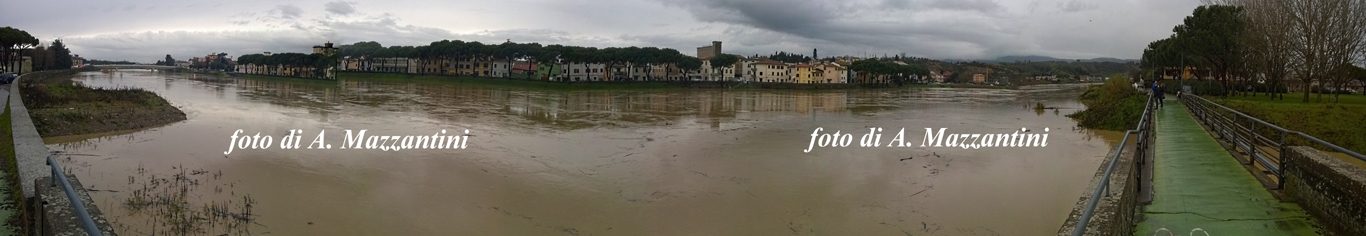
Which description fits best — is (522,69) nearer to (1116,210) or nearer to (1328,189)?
(1328,189)

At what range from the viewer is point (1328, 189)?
17.3ft

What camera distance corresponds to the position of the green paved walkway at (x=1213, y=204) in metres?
5.14

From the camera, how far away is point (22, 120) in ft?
51.5

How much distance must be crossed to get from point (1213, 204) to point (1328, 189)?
0.80 metres

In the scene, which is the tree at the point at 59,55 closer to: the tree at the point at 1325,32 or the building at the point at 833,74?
the building at the point at 833,74

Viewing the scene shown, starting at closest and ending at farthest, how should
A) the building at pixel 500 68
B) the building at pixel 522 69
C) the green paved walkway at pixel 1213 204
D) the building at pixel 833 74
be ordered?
the green paved walkway at pixel 1213 204, the building at pixel 522 69, the building at pixel 500 68, the building at pixel 833 74

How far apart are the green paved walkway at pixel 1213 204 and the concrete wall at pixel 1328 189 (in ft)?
0.40

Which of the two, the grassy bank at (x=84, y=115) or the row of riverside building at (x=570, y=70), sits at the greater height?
the row of riverside building at (x=570, y=70)

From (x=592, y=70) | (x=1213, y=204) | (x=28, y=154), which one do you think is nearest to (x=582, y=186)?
(x=28, y=154)

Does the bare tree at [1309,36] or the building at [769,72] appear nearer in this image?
the bare tree at [1309,36]

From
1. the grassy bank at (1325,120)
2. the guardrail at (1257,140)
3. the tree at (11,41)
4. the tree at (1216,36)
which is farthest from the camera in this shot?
the tree at (11,41)

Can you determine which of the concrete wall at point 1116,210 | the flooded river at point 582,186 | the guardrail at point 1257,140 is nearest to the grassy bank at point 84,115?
the flooded river at point 582,186

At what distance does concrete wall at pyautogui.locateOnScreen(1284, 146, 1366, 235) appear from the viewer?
190 inches

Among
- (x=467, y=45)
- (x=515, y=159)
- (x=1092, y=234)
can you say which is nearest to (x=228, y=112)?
(x=515, y=159)
